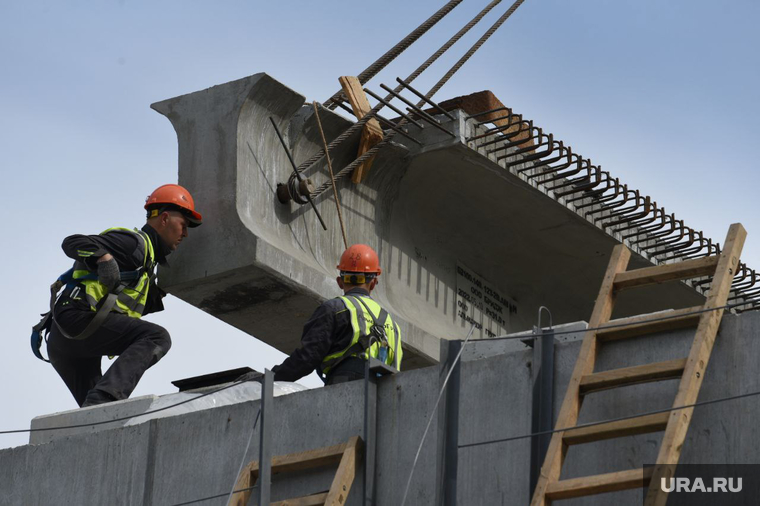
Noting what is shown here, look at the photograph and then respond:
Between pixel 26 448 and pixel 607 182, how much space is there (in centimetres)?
748

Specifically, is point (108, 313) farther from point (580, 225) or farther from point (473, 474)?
point (580, 225)

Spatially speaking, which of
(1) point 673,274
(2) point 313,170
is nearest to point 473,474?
(1) point 673,274

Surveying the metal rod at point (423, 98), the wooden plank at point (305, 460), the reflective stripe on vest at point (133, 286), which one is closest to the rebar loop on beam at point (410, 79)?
the metal rod at point (423, 98)

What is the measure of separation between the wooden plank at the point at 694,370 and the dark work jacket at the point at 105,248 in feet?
15.7

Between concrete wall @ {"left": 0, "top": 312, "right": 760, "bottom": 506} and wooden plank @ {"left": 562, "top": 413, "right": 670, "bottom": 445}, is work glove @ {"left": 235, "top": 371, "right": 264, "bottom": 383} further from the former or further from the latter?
wooden plank @ {"left": 562, "top": 413, "right": 670, "bottom": 445}

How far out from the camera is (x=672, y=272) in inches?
332

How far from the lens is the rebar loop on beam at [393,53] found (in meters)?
14.2

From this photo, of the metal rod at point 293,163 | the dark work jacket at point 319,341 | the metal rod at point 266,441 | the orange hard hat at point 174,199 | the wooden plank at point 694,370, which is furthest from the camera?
the metal rod at point 293,163

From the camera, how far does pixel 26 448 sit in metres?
10.6

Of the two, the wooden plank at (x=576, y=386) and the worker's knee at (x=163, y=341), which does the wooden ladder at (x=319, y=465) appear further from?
the worker's knee at (x=163, y=341)

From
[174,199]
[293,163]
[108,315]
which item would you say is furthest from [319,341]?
[293,163]

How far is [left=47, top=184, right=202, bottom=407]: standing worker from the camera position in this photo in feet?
36.1

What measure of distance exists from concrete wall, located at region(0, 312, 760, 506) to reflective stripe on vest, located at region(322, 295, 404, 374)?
31.8 inches

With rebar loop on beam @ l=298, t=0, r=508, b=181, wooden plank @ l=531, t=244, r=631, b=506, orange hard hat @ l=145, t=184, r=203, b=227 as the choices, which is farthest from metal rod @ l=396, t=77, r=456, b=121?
wooden plank @ l=531, t=244, r=631, b=506
